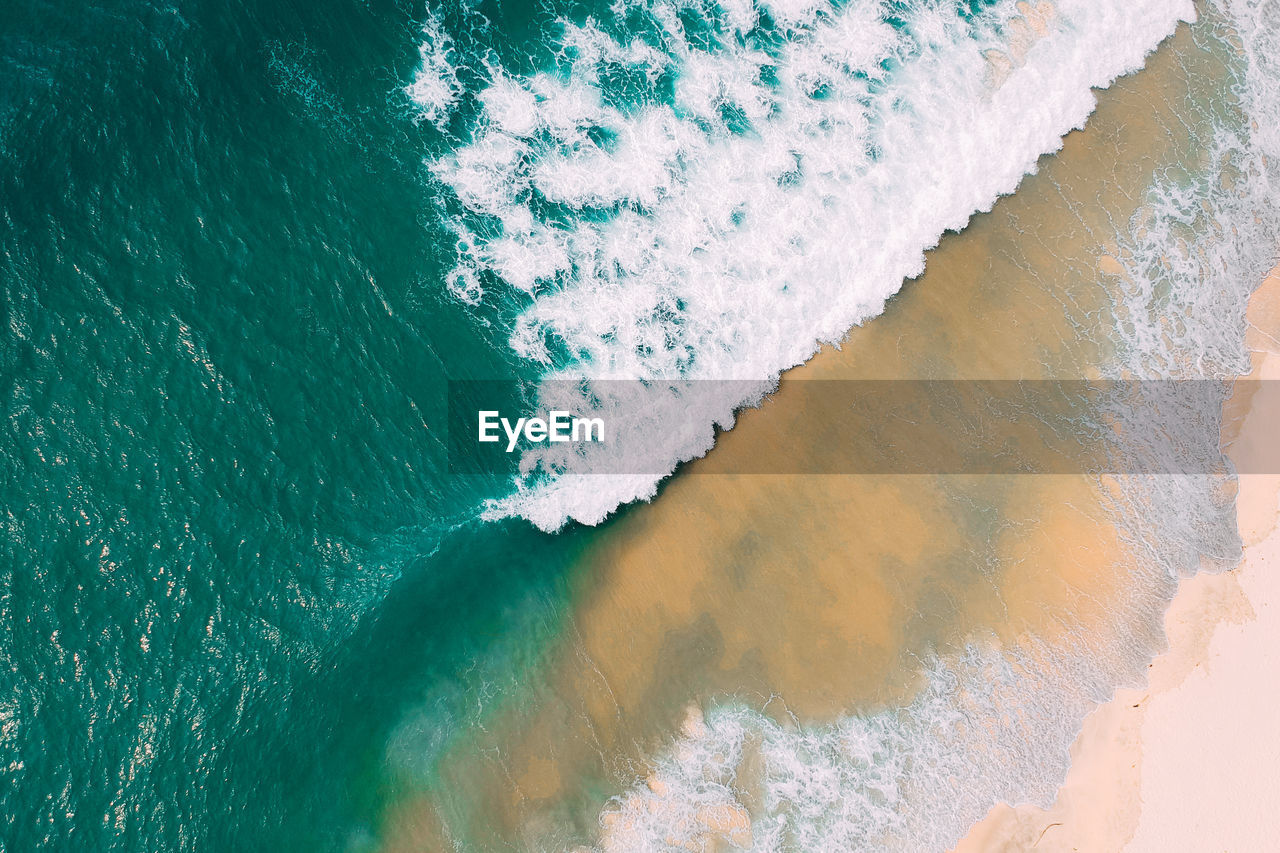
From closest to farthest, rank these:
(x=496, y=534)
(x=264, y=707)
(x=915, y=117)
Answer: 1. (x=264, y=707)
2. (x=496, y=534)
3. (x=915, y=117)

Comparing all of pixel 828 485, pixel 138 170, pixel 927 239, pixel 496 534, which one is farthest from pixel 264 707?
pixel 927 239

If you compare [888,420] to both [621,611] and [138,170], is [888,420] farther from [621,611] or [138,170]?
[138,170]

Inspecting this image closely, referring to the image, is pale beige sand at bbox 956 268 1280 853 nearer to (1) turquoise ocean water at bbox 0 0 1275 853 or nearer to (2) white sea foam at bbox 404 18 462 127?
(1) turquoise ocean water at bbox 0 0 1275 853

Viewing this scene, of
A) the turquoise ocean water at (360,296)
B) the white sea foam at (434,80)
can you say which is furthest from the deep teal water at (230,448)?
the white sea foam at (434,80)

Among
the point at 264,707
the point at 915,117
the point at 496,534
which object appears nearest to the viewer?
the point at 264,707

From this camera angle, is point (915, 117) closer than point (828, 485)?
No

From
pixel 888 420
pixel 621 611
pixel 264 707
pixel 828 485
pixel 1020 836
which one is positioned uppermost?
pixel 888 420

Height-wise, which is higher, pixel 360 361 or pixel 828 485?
pixel 360 361

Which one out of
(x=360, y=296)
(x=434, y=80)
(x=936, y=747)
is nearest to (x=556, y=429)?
(x=360, y=296)
